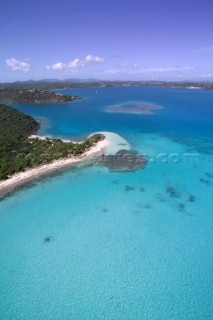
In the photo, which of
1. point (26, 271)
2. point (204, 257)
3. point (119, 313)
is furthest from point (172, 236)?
point (26, 271)

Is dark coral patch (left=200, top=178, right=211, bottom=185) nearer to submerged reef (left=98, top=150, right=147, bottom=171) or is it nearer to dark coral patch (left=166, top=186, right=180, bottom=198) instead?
dark coral patch (left=166, top=186, right=180, bottom=198)

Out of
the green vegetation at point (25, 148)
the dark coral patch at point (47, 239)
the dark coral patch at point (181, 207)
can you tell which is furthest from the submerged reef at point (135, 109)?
the dark coral patch at point (47, 239)

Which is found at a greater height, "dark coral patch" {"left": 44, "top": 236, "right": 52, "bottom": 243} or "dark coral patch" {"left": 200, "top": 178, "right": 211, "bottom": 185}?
"dark coral patch" {"left": 200, "top": 178, "right": 211, "bottom": 185}

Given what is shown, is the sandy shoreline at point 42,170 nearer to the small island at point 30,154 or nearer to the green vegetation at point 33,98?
the small island at point 30,154

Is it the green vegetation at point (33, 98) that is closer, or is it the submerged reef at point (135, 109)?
the submerged reef at point (135, 109)

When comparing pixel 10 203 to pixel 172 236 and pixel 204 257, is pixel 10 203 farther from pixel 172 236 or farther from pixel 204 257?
pixel 204 257

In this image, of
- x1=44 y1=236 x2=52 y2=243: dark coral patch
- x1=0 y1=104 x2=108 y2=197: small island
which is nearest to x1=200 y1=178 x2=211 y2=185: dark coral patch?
x1=0 y1=104 x2=108 y2=197: small island

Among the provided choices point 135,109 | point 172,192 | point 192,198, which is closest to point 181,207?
point 192,198
